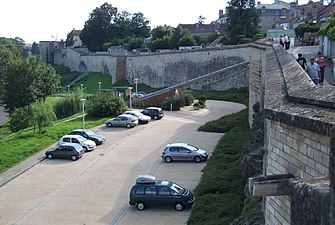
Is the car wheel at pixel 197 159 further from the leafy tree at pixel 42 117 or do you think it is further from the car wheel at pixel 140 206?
the leafy tree at pixel 42 117

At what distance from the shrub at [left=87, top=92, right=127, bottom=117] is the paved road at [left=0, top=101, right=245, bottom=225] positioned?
22.7ft

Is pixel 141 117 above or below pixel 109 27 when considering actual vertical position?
below

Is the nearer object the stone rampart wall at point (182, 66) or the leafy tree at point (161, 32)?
the stone rampart wall at point (182, 66)

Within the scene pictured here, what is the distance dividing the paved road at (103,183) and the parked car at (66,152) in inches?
15.6

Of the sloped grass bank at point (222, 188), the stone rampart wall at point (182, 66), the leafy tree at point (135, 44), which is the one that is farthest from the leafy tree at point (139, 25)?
the sloped grass bank at point (222, 188)

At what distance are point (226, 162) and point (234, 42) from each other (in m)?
37.6

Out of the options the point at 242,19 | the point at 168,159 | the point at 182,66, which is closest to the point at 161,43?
the point at 242,19

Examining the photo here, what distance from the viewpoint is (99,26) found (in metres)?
98.1

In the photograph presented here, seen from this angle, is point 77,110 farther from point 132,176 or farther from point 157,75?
point 132,176

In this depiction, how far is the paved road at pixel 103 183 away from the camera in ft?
56.7

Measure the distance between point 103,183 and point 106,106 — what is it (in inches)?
768

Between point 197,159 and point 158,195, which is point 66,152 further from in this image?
point 158,195

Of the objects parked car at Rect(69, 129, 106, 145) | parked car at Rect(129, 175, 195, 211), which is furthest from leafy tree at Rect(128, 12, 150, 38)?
parked car at Rect(129, 175, 195, 211)

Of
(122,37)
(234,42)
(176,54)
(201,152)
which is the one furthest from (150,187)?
(122,37)
